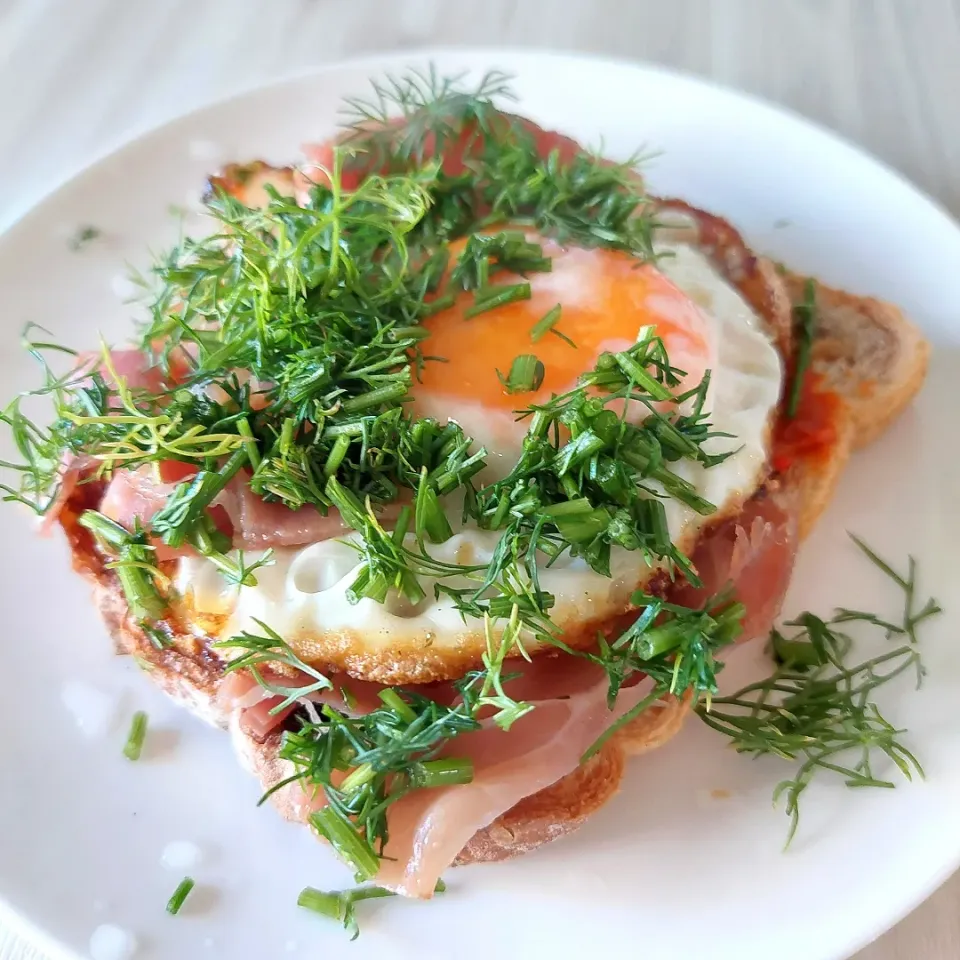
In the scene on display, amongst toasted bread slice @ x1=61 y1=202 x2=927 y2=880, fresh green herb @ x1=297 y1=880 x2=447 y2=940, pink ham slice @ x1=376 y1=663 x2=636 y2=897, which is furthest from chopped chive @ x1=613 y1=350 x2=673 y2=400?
fresh green herb @ x1=297 y1=880 x2=447 y2=940

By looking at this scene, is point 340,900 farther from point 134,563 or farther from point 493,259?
point 493,259

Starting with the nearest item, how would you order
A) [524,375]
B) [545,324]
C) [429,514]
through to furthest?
[429,514], [524,375], [545,324]

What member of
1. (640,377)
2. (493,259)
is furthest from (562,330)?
(640,377)

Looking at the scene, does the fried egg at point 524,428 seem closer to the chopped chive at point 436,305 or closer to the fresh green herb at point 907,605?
the chopped chive at point 436,305

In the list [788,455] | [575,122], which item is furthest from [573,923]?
[575,122]

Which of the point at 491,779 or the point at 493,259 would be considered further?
the point at 493,259

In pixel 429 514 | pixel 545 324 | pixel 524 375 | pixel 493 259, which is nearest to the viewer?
pixel 429 514
